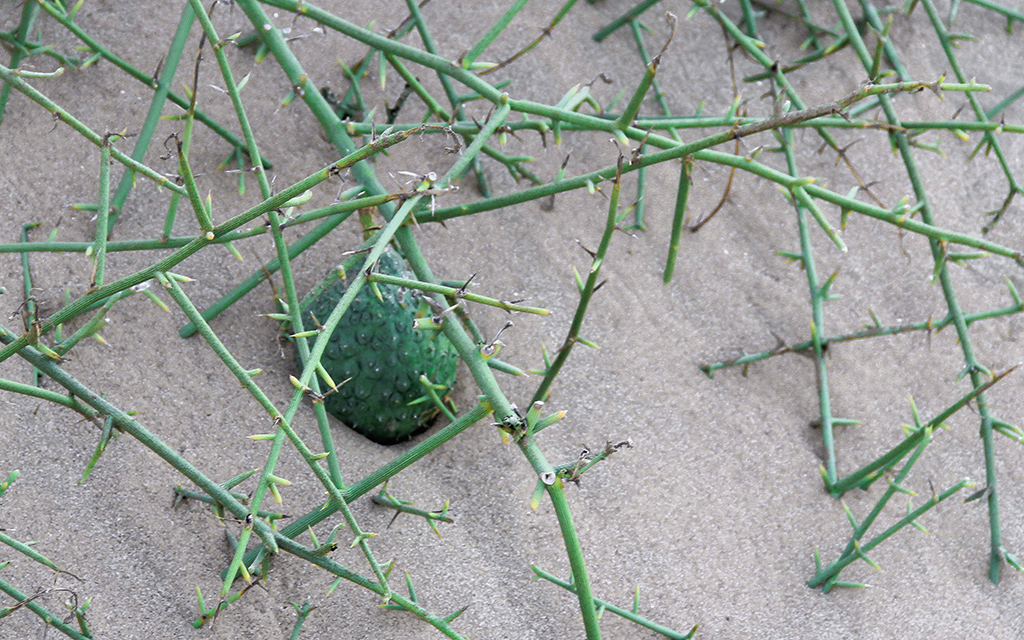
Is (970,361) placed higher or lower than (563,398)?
higher

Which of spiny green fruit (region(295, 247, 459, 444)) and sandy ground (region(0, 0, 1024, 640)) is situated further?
spiny green fruit (region(295, 247, 459, 444))

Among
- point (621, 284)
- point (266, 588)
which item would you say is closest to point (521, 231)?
point (621, 284)

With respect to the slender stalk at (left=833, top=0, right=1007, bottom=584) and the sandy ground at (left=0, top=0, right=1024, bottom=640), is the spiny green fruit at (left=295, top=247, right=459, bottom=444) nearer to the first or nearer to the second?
the sandy ground at (left=0, top=0, right=1024, bottom=640)

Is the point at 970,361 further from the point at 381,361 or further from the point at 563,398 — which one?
the point at 381,361

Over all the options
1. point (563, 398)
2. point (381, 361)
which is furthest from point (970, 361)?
point (381, 361)

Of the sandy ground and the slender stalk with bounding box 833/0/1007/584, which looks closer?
the sandy ground

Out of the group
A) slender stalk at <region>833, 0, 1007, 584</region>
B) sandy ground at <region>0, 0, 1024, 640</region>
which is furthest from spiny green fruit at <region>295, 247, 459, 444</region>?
slender stalk at <region>833, 0, 1007, 584</region>
